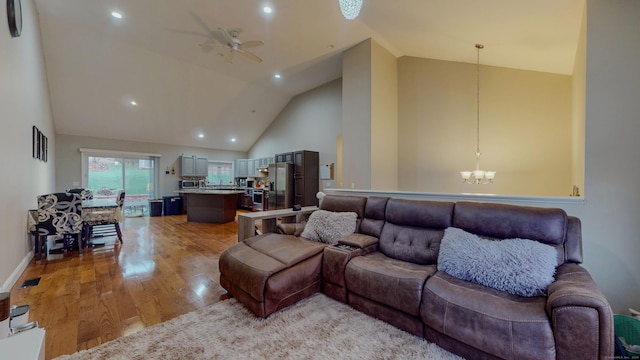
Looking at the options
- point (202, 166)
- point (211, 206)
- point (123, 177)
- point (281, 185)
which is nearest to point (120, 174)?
point (123, 177)

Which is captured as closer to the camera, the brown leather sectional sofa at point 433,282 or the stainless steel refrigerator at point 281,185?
the brown leather sectional sofa at point 433,282

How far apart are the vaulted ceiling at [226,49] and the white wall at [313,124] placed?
0.35 m

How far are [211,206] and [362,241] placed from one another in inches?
214

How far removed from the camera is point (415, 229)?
2562 millimetres

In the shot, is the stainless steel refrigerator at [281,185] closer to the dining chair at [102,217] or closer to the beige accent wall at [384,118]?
the beige accent wall at [384,118]

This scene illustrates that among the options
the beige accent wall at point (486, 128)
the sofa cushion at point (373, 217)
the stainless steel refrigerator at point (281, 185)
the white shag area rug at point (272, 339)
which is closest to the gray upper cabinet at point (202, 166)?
the stainless steel refrigerator at point (281, 185)

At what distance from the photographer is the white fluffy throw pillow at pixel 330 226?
9.42ft

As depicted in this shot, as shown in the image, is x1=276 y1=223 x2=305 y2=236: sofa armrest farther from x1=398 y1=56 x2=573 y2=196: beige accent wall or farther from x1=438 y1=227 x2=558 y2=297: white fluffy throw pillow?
x1=398 y1=56 x2=573 y2=196: beige accent wall

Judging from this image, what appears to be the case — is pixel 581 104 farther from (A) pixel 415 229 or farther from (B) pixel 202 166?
(B) pixel 202 166

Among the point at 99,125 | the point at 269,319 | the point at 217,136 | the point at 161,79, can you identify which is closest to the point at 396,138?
the point at 269,319

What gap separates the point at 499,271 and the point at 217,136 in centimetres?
961

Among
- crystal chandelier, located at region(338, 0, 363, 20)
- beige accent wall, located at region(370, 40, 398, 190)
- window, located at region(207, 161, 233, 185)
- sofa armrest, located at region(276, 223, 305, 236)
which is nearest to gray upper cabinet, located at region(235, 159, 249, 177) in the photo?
window, located at region(207, 161, 233, 185)

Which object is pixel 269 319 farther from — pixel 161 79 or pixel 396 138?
pixel 161 79

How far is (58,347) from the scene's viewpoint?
1788 millimetres
